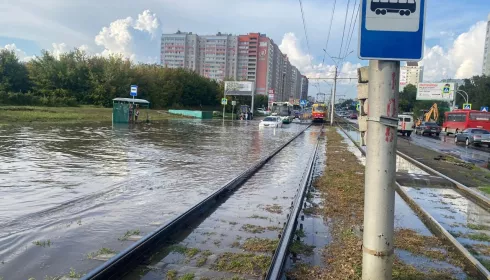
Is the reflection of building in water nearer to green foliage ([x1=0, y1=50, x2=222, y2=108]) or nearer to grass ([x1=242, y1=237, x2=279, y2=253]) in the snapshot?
grass ([x1=242, y1=237, x2=279, y2=253])

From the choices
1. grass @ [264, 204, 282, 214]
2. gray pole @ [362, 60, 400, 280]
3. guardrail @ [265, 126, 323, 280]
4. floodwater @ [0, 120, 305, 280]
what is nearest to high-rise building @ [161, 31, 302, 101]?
floodwater @ [0, 120, 305, 280]

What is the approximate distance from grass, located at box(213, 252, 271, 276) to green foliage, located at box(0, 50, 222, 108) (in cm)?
4750

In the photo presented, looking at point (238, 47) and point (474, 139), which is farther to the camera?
point (238, 47)

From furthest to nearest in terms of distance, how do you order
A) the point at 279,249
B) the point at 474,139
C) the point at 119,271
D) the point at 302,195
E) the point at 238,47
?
the point at 238,47 → the point at 474,139 → the point at 302,195 → the point at 279,249 → the point at 119,271

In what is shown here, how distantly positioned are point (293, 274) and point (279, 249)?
67 cm

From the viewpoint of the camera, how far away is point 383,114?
349cm

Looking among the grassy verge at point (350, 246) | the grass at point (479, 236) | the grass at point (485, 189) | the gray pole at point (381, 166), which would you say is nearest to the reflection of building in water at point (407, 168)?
the grass at point (485, 189)

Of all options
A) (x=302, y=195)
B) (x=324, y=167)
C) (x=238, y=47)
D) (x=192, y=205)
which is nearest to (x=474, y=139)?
(x=324, y=167)

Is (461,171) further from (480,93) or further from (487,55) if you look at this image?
(487,55)

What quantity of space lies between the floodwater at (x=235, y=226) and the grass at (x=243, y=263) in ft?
0.28

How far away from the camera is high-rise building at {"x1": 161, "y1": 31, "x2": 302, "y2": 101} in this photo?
132750mm

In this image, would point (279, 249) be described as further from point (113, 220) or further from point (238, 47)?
point (238, 47)

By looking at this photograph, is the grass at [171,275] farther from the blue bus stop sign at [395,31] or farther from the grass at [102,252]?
the blue bus stop sign at [395,31]

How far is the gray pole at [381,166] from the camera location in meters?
3.48
